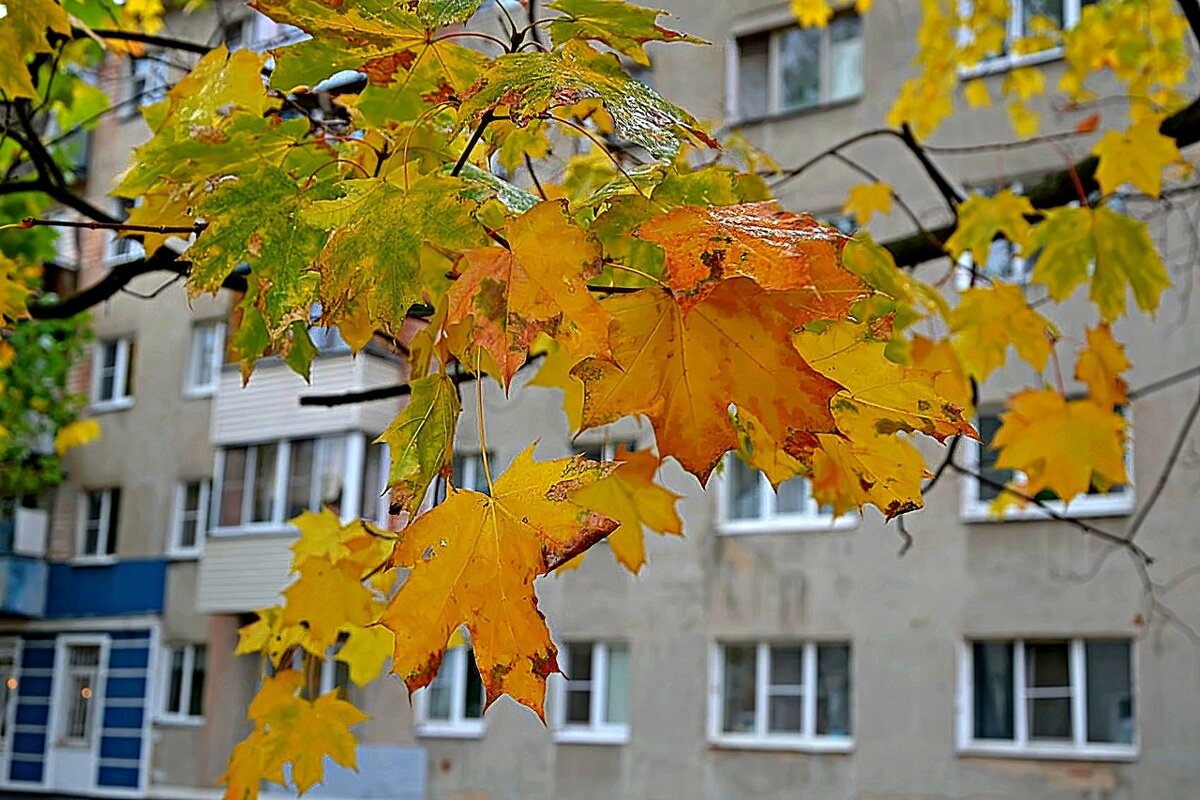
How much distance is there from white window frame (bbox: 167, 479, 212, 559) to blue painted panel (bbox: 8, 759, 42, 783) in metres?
3.86

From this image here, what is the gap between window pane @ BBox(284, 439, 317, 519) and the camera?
50.5ft

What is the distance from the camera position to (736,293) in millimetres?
1068

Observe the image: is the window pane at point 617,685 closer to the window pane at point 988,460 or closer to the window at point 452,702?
the window at point 452,702

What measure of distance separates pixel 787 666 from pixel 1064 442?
9078 millimetres

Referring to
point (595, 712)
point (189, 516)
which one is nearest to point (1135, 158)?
point (595, 712)

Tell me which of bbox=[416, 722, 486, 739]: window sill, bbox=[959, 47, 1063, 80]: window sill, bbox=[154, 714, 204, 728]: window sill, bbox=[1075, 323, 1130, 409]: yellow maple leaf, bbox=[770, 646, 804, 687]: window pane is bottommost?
bbox=[154, 714, 204, 728]: window sill

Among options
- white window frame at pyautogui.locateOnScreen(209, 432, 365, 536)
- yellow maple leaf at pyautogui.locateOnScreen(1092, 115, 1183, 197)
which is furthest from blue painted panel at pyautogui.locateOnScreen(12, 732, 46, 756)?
yellow maple leaf at pyautogui.locateOnScreen(1092, 115, 1183, 197)

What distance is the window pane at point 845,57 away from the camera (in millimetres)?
12586

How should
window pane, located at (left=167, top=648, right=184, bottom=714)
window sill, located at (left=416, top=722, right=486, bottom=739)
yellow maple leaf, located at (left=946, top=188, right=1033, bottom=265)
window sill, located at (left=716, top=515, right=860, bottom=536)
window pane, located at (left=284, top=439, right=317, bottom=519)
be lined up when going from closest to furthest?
yellow maple leaf, located at (left=946, top=188, right=1033, bottom=265) < window sill, located at (left=716, top=515, right=860, bottom=536) < window sill, located at (left=416, top=722, right=486, bottom=739) < window pane, located at (left=284, top=439, right=317, bottom=519) < window pane, located at (left=167, top=648, right=184, bottom=714)

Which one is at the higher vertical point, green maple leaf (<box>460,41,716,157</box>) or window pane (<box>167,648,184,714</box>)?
green maple leaf (<box>460,41,716,157</box>)

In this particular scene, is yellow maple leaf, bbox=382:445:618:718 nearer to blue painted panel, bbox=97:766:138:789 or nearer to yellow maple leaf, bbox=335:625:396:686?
yellow maple leaf, bbox=335:625:396:686

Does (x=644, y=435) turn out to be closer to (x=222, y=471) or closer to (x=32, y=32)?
(x=222, y=471)

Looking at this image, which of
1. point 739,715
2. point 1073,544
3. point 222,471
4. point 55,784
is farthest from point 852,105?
point 55,784

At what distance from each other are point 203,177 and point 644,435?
32.7 ft
